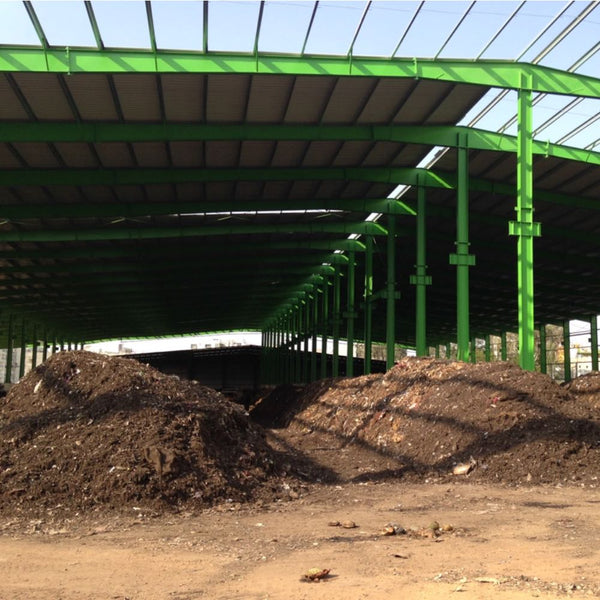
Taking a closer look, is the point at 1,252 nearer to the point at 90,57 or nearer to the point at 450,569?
the point at 90,57

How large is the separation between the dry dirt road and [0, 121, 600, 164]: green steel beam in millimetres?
12558

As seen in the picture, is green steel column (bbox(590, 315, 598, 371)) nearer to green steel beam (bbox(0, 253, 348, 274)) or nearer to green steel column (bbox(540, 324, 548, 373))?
green steel column (bbox(540, 324, 548, 373))

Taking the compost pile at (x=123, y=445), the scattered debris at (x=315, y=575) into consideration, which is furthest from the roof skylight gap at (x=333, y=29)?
the scattered debris at (x=315, y=575)

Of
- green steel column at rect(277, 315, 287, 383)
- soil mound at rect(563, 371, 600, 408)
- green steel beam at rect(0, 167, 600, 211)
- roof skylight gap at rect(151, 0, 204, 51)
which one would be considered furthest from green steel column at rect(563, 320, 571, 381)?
roof skylight gap at rect(151, 0, 204, 51)

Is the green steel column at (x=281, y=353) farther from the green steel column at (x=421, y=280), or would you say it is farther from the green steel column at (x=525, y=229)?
the green steel column at (x=525, y=229)

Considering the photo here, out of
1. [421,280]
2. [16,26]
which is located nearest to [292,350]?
[421,280]

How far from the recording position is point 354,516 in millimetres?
9992

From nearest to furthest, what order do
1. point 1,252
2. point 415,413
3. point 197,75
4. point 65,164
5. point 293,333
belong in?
point 415,413, point 197,75, point 65,164, point 1,252, point 293,333

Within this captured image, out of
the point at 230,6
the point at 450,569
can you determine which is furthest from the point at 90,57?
the point at 450,569

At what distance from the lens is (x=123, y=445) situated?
1103 cm

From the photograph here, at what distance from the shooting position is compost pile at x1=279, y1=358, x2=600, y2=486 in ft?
42.8

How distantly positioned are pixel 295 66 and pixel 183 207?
36.7 feet

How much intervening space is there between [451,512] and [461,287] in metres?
12.0

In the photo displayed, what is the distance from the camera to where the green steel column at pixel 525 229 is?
1861cm
